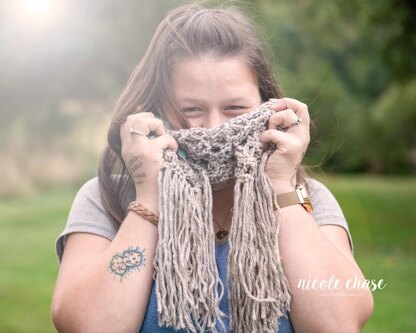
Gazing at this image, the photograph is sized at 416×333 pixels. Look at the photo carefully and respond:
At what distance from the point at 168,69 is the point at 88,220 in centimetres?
61

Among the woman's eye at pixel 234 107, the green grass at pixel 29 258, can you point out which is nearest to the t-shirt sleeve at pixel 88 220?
the woman's eye at pixel 234 107

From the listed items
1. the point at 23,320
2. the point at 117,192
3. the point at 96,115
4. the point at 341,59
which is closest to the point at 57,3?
the point at 96,115

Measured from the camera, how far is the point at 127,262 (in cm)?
223

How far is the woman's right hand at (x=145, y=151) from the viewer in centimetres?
233

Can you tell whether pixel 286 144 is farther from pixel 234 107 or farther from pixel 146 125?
pixel 146 125

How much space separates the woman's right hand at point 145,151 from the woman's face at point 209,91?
0.43 feet

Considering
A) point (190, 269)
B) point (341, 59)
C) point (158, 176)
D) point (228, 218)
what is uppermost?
point (341, 59)

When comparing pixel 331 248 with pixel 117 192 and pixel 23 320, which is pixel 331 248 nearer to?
pixel 117 192

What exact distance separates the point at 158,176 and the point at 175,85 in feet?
1.17

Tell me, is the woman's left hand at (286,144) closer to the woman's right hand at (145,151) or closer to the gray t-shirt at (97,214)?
the gray t-shirt at (97,214)

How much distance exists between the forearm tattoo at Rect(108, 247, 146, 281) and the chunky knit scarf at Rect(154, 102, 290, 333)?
56mm

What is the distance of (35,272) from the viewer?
381 inches

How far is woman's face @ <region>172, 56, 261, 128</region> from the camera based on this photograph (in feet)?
7.92

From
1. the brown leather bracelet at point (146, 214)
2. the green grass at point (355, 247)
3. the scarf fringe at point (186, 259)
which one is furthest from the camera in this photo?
the green grass at point (355, 247)
